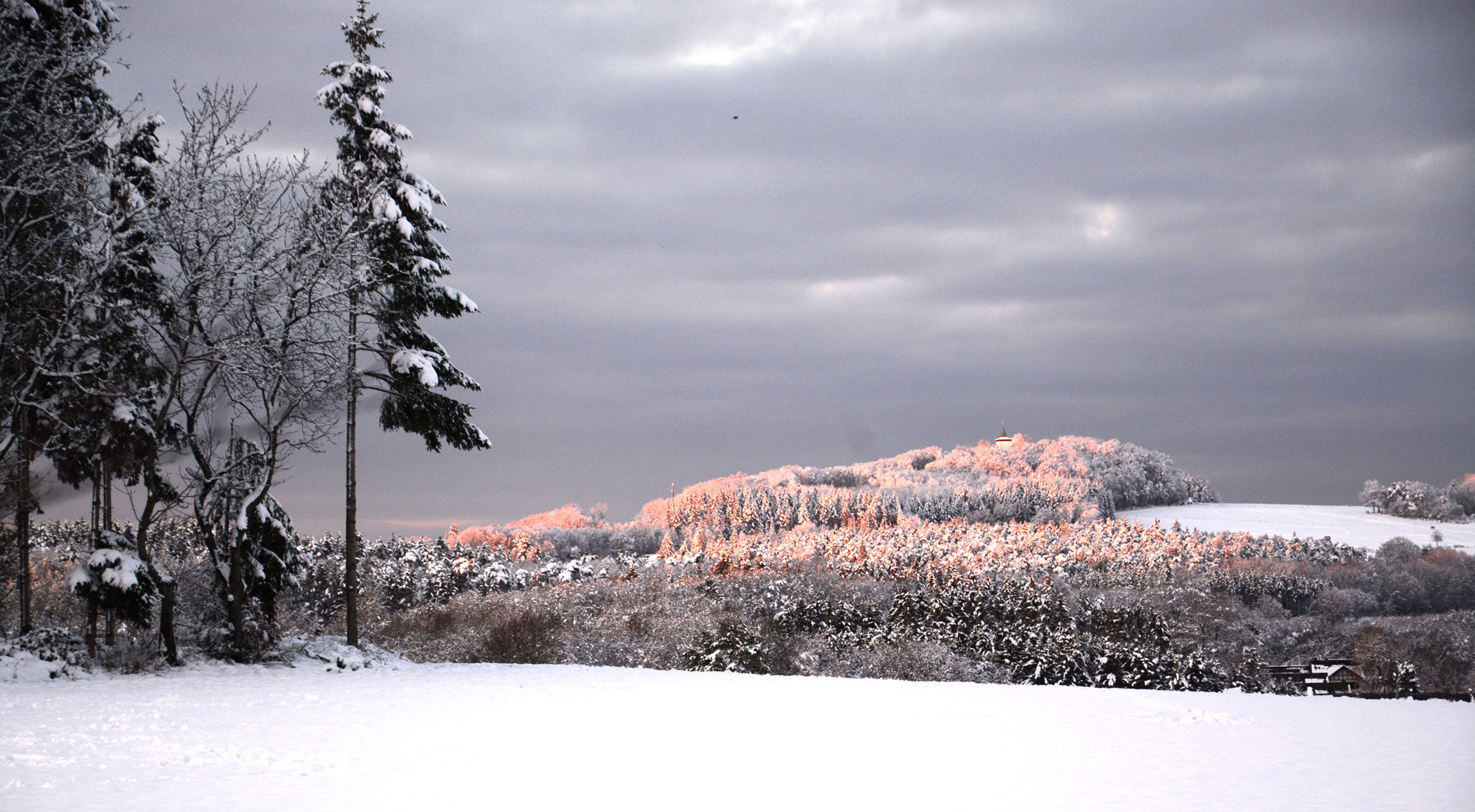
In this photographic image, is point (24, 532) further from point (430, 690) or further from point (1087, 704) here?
point (1087, 704)

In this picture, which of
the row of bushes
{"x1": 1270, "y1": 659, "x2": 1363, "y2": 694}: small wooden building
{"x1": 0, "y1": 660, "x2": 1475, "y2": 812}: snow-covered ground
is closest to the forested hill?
the row of bushes

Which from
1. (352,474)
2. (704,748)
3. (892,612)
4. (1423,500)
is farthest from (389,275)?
(1423,500)

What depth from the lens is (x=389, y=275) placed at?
20016 mm

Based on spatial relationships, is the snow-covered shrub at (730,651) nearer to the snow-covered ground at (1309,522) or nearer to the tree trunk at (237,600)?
the tree trunk at (237,600)

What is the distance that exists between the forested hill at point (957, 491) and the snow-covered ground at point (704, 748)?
281ft

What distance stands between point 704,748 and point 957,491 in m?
101

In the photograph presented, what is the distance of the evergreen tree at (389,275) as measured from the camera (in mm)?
19781

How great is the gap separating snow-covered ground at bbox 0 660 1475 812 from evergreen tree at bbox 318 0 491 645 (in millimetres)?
6096

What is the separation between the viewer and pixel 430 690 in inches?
615

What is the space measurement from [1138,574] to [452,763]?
215 feet

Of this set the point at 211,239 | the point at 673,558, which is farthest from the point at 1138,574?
the point at 211,239

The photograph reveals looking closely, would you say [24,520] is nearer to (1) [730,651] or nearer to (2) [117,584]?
(2) [117,584]

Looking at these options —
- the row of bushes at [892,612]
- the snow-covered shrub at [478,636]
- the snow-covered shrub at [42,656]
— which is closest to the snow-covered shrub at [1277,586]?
the row of bushes at [892,612]

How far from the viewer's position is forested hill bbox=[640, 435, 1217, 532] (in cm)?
10256
